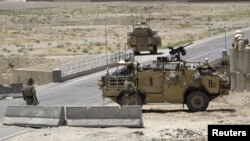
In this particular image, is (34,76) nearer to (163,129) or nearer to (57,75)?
(57,75)

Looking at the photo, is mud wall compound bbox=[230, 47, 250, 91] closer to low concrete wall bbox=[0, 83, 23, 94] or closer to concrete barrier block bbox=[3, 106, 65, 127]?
low concrete wall bbox=[0, 83, 23, 94]

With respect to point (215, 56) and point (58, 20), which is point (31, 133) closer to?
point (215, 56)

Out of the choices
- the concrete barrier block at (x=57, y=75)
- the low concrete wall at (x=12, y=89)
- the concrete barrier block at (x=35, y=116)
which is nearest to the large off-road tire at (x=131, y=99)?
the concrete barrier block at (x=35, y=116)

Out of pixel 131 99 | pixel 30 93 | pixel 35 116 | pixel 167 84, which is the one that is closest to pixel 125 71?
pixel 131 99

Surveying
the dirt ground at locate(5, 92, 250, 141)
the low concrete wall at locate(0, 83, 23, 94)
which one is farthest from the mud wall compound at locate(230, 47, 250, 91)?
the low concrete wall at locate(0, 83, 23, 94)

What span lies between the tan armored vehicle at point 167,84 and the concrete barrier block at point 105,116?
3463mm

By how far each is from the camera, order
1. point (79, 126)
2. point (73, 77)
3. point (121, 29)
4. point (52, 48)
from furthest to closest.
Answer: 1. point (121, 29)
2. point (52, 48)
3. point (73, 77)
4. point (79, 126)

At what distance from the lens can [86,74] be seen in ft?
138

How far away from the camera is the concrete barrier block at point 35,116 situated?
70.5 feet

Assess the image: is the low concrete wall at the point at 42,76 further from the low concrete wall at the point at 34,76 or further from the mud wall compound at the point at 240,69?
the mud wall compound at the point at 240,69

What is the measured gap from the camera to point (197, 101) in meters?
25.0

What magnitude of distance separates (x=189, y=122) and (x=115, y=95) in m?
3.97

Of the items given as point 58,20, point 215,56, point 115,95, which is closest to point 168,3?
point 58,20

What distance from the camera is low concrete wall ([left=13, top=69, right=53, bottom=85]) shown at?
1571 inches
